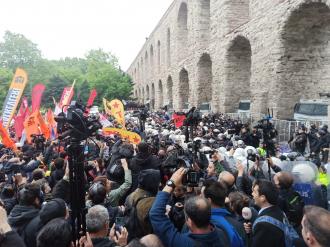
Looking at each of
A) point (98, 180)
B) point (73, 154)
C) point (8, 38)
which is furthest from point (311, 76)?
point (8, 38)

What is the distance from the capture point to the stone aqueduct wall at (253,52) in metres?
12.4

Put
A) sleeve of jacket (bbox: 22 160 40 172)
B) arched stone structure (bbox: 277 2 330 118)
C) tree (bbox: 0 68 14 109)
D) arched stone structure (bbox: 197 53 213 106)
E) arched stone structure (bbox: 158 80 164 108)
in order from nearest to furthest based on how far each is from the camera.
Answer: sleeve of jacket (bbox: 22 160 40 172) < arched stone structure (bbox: 277 2 330 118) < arched stone structure (bbox: 197 53 213 106) < arched stone structure (bbox: 158 80 164 108) < tree (bbox: 0 68 14 109)

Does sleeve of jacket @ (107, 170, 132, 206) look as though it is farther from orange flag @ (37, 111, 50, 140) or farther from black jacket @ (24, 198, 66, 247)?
orange flag @ (37, 111, 50, 140)

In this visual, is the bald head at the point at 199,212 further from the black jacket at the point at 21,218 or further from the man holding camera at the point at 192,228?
the black jacket at the point at 21,218

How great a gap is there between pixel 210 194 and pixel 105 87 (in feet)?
122

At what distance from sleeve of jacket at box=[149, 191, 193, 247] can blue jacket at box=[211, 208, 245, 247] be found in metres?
0.41

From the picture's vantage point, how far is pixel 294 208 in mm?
3541

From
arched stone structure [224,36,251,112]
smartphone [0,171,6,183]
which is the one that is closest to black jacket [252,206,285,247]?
smartphone [0,171,6,183]

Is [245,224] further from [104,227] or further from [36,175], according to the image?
[36,175]

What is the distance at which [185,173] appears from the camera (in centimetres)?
284

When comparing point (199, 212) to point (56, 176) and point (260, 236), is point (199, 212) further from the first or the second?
point (56, 176)

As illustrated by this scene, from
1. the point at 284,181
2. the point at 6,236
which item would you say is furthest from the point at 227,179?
the point at 6,236

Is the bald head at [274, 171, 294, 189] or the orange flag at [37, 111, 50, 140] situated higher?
the orange flag at [37, 111, 50, 140]

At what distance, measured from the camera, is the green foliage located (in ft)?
125
